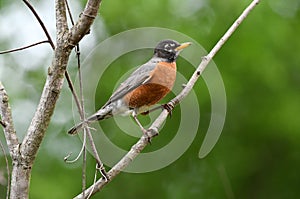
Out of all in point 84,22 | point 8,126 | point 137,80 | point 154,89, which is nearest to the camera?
point 84,22

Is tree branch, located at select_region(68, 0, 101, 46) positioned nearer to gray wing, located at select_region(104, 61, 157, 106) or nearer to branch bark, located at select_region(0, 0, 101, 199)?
branch bark, located at select_region(0, 0, 101, 199)

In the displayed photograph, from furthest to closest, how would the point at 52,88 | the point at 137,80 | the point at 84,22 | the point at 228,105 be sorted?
1. the point at 228,105
2. the point at 137,80
3. the point at 52,88
4. the point at 84,22

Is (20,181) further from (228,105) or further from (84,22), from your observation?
(228,105)

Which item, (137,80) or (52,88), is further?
(137,80)

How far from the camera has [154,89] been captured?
3.94 meters

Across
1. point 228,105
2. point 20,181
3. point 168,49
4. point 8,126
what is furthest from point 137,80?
point 228,105

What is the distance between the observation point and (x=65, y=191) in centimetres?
690

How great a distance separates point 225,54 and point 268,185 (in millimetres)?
1846

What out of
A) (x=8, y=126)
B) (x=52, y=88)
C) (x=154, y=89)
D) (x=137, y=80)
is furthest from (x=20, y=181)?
(x=137, y=80)

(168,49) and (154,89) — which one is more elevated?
(168,49)

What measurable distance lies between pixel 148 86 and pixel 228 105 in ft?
10.4

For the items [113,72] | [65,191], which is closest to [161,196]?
[65,191]

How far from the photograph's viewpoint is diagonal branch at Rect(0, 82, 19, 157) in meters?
2.22

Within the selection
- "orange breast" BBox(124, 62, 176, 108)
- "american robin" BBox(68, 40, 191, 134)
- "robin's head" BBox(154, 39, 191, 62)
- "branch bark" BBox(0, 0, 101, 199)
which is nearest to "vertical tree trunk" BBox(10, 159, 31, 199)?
"branch bark" BBox(0, 0, 101, 199)
